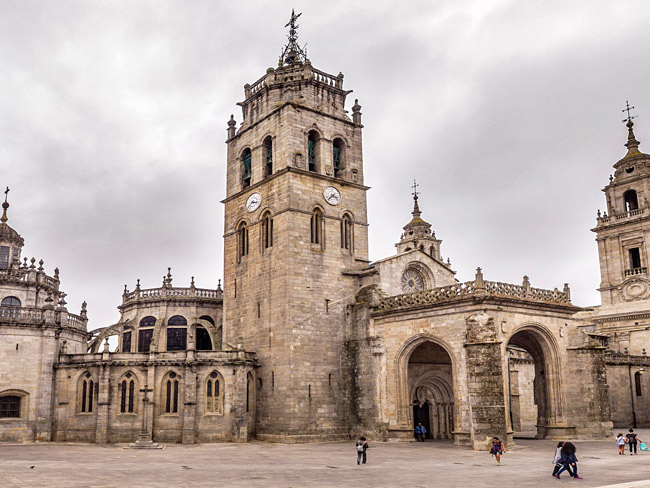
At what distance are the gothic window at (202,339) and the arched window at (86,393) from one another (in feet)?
29.6

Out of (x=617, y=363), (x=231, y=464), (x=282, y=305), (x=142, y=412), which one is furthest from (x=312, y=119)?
(x=617, y=363)

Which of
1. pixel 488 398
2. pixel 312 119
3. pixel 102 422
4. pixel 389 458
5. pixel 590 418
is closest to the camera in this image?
pixel 389 458

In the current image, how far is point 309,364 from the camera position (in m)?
36.7

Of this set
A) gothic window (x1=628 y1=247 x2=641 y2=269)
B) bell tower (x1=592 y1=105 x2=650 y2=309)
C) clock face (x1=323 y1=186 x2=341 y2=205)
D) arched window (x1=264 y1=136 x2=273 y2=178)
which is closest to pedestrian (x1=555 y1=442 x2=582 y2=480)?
clock face (x1=323 y1=186 x2=341 y2=205)

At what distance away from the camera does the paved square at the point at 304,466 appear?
19.0 metres

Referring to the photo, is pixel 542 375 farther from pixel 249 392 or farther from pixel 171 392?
pixel 171 392

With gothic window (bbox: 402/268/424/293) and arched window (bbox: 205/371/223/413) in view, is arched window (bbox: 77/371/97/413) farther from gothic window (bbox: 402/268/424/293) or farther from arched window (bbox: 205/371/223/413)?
gothic window (bbox: 402/268/424/293)

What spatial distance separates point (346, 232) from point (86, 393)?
1869cm

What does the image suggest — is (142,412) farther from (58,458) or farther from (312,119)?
(312,119)

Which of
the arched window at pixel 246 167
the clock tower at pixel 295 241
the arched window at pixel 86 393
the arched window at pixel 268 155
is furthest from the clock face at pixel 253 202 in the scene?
the arched window at pixel 86 393

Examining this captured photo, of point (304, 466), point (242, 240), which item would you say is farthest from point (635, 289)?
point (304, 466)

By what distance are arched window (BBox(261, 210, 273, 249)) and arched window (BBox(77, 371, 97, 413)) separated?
13.1m

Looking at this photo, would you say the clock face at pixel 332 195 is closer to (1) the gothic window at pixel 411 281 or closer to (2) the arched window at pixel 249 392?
(1) the gothic window at pixel 411 281

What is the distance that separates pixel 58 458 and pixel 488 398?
19.3m
